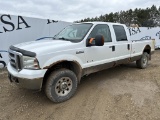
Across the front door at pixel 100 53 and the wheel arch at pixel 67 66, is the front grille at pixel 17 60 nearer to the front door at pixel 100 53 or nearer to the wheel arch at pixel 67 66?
the wheel arch at pixel 67 66

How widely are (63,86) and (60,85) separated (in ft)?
0.30

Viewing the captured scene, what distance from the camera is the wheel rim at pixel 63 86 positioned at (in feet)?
13.4

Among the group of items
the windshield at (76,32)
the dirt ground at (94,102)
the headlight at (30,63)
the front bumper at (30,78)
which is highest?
the windshield at (76,32)

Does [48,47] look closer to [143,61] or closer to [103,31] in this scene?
[103,31]

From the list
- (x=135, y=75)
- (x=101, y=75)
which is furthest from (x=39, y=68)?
(x=135, y=75)

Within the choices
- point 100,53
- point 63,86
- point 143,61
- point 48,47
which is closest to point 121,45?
point 100,53

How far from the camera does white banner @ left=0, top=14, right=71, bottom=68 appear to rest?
7.27 meters

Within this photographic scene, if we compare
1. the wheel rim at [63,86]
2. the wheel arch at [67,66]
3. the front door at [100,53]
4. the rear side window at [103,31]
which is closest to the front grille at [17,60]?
the wheel arch at [67,66]

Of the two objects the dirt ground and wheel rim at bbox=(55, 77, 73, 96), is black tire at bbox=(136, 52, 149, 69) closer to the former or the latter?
the dirt ground

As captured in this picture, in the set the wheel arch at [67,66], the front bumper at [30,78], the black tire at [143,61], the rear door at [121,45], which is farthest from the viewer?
the black tire at [143,61]

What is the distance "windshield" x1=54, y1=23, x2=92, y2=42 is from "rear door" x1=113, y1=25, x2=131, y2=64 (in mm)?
1165

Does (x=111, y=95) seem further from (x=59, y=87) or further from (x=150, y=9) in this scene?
(x=150, y=9)

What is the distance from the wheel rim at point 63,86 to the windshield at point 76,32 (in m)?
1.06

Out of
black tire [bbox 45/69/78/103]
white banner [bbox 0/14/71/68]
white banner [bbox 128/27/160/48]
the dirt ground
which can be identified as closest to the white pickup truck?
black tire [bbox 45/69/78/103]
